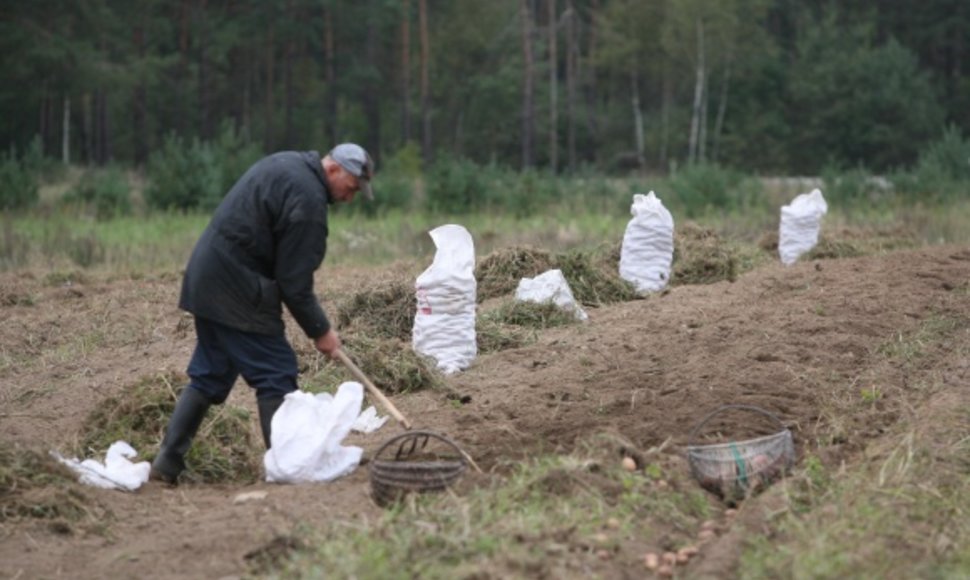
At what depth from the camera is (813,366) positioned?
9320 mm

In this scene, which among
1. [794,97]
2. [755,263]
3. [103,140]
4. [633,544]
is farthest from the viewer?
[794,97]

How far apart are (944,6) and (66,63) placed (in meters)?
32.7

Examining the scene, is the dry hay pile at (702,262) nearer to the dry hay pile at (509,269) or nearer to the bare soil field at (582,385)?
the bare soil field at (582,385)

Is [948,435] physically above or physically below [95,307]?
above

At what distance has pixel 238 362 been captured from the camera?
23.9ft

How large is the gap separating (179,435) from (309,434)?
0.81 meters

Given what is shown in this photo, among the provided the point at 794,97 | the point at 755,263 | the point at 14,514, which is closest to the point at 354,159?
the point at 14,514

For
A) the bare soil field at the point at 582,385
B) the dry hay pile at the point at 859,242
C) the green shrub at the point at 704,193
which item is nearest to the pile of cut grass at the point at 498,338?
the bare soil field at the point at 582,385

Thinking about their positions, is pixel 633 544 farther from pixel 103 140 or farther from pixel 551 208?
pixel 103 140

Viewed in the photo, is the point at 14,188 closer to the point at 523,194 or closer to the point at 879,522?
the point at 523,194

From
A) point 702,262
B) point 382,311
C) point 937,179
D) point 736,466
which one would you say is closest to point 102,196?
point 937,179

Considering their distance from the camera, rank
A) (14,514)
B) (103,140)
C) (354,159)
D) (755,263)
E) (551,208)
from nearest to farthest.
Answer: (14,514) < (354,159) < (755,263) < (551,208) < (103,140)

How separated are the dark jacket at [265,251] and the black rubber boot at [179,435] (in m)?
0.46

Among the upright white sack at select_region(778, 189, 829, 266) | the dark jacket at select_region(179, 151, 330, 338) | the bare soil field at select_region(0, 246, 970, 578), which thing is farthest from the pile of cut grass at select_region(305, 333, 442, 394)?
the upright white sack at select_region(778, 189, 829, 266)
